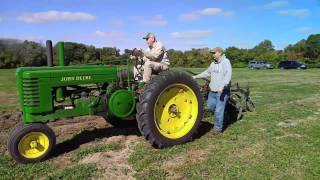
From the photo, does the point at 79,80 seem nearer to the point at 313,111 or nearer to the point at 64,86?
the point at 64,86

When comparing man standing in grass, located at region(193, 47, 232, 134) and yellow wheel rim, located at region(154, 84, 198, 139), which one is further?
man standing in grass, located at region(193, 47, 232, 134)

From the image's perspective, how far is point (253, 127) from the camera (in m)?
8.57

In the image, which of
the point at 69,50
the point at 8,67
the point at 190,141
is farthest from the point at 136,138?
the point at 8,67

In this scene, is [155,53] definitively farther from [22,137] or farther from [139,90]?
[22,137]

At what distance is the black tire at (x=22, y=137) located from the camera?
6.06 m

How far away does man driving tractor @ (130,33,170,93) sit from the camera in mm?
7238

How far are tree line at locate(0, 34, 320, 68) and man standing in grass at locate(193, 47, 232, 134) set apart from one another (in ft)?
6.13

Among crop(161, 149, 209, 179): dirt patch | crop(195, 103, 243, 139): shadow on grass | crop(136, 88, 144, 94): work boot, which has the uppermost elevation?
crop(136, 88, 144, 94): work boot

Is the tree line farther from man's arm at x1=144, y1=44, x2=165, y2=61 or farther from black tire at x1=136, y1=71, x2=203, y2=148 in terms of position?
black tire at x1=136, y1=71, x2=203, y2=148

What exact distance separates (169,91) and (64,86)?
175 centimetres

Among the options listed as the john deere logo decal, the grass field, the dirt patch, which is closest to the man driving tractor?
the john deere logo decal

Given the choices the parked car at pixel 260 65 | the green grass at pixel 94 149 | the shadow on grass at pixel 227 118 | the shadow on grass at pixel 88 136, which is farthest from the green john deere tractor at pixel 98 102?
the parked car at pixel 260 65

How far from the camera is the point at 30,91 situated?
6.35 m

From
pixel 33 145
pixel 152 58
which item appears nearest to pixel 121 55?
pixel 152 58
